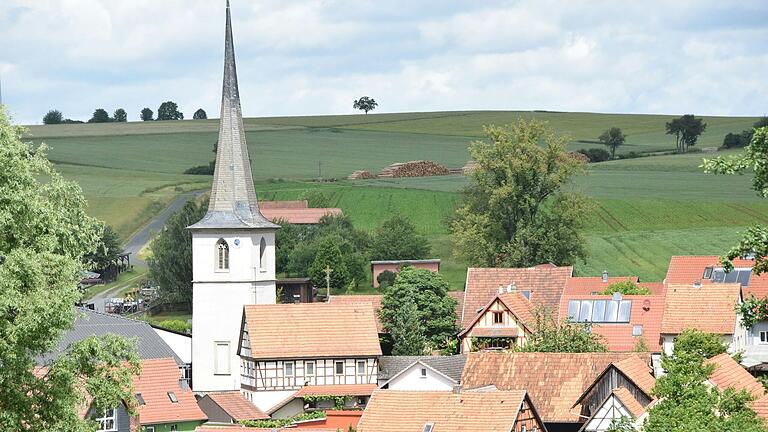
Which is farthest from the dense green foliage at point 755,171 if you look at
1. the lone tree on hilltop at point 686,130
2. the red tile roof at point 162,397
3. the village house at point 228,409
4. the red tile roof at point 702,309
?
the lone tree on hilltop at point 686,130

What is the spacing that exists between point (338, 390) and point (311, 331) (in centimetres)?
367

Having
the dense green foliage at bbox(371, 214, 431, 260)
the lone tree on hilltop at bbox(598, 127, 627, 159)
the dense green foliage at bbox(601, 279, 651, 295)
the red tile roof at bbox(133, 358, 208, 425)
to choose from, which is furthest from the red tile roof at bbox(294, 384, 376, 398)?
the lone tree on hilltop at bbox(598, 127, 627, 159)

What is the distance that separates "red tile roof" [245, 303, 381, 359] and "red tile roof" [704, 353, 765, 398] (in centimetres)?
1880

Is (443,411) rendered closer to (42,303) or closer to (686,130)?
(42,303)

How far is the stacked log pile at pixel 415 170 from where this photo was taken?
147 meters

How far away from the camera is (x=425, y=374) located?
6650 cm

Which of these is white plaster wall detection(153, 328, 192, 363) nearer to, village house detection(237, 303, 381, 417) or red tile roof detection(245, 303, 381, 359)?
village house detection(237, 303, 381, 417)

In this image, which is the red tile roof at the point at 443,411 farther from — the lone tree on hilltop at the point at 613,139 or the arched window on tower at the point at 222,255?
the lone tree on hilltop at the point at 613,139

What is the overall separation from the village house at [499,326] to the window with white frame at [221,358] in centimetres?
1094

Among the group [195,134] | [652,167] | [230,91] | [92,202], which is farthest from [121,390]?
[195,134]

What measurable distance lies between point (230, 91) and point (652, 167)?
246ft

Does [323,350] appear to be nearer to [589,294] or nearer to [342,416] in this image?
[342,416]

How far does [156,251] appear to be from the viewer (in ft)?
338

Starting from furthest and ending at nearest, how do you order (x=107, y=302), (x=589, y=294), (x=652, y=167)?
(x=652, y=167) → (x=107, y=302) → (x=589, y=294)
